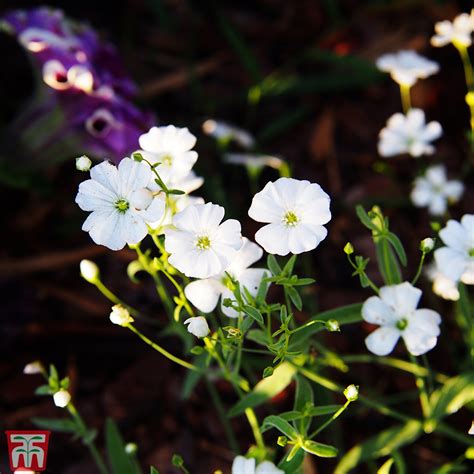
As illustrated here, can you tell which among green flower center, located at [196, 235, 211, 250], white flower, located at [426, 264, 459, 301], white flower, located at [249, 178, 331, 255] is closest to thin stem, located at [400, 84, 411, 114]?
white flower, located at [426, 264, 459, 301]

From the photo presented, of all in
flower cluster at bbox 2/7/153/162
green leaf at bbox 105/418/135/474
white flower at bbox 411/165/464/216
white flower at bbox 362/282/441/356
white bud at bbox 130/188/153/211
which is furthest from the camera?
white flower at bbox 411/165/464/216

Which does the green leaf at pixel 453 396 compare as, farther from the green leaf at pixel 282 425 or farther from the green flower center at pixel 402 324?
the green leaf at pixel 282 425

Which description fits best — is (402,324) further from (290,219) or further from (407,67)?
(407,67)

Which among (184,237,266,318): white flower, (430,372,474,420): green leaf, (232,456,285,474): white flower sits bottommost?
(232,456,285,474): white flower

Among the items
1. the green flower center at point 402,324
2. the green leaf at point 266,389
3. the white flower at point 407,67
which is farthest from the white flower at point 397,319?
the white flower at point 407,67

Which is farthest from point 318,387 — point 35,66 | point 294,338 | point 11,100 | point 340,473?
point 11,100

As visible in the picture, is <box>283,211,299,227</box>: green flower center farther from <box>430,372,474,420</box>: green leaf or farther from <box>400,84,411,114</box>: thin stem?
<box>400,84,411,114</box>: thin stem

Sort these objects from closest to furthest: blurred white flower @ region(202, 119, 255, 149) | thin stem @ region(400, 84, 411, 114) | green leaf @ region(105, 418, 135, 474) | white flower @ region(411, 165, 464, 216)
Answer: green leaf @ region(105, 418, 135, 474), white flower @ region(411, 165, 464, 216), blurred white flower @ region(202, 119, 255, 149), thin stem @ region(400, 84, 411, 114)

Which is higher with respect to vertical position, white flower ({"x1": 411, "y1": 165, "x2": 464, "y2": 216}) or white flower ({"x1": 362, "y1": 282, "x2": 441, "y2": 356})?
white flower ({"x1": 411, "y1": 165, "x2": 464, "y2": 216})
